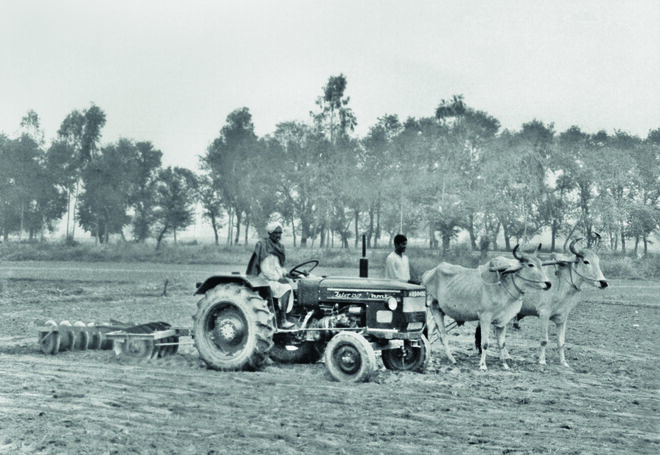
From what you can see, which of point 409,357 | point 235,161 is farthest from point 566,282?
point 235,161

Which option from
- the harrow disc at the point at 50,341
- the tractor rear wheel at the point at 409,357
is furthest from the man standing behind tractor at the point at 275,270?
the harrow disc at the point at 50,341

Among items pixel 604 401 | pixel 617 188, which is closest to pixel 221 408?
pixel 604 401

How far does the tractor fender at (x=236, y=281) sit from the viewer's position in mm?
10117

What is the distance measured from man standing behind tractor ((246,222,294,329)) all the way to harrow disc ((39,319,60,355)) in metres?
3.36

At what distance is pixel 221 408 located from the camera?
7.61 meters

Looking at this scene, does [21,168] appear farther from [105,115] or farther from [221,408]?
[221,408]

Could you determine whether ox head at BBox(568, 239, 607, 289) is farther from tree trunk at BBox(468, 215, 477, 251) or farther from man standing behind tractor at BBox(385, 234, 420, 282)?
tree trunk at BBox(468, 215, 477, 251)

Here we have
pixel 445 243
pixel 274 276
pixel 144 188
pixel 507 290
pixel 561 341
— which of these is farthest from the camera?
pixel 144 188

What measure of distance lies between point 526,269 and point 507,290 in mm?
444

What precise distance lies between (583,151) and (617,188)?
4.26 metres

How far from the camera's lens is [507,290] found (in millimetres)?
11609

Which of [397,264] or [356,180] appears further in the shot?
[356,180]

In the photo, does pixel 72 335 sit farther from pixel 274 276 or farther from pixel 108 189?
pixel 108 189

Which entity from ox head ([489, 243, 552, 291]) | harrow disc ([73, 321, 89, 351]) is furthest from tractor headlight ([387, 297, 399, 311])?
harrow disc ([73, 321, 89, 351])
